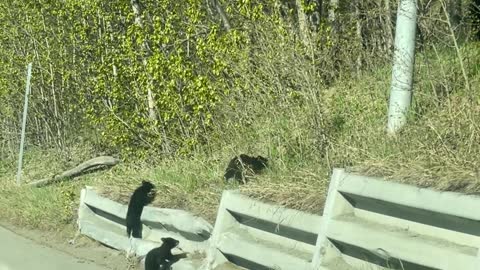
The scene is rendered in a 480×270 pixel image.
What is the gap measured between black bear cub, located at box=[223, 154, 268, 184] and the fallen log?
18.9 feet

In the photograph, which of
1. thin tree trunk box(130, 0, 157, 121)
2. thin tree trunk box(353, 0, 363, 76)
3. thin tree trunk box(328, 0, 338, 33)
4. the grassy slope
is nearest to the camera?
the grassy slope

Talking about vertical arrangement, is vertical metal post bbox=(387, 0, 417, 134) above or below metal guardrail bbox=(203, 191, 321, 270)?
above

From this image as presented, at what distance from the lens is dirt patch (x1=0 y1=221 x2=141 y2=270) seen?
897 cm

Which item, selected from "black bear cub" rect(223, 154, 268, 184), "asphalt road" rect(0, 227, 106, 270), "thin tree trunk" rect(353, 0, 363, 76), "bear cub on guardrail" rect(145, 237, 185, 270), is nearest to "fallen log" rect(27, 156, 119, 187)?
"asphalt road" rect(0, 227, 106, 270)

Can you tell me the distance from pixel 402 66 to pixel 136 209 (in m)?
3.47

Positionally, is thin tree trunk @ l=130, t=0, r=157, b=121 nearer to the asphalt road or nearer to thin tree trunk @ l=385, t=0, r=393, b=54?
the asphalt road

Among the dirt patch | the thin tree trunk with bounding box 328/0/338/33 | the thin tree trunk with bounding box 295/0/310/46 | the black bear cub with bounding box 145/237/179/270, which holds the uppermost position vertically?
the thin tree trunk with bounding box 328/0/338/33

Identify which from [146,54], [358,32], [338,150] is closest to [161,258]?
[338,150]

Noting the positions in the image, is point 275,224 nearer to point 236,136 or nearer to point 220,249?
point 220,249

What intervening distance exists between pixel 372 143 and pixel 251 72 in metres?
3.07

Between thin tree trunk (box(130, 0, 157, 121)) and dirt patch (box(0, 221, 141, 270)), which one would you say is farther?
thin tree trunk (box(130, 0, 157, 121))

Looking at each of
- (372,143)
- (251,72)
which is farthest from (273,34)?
(372,143)

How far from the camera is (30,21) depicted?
50.1 ft

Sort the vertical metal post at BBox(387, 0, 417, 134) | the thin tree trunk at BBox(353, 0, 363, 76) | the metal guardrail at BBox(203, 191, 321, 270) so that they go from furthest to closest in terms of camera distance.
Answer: the thin tree trunk at BBox(353, 0, 363, 76)
the vertical metal post at BBox(387, 0, 417, 134)
the metal guardrail at BBox(203, 191, 321, 270)
